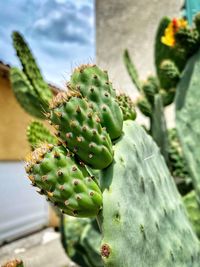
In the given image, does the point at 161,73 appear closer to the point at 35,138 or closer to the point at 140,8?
the point at 35,138

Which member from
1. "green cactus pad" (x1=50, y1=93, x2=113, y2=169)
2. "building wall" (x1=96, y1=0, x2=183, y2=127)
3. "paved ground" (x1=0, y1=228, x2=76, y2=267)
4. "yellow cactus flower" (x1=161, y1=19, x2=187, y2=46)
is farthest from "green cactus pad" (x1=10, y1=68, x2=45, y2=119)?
"building wall" (x1=96, y1=0, x2=183, y2=127)

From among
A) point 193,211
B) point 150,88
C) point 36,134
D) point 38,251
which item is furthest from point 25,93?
point 38,251

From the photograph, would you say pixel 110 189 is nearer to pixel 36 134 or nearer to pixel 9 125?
pixel 36 134


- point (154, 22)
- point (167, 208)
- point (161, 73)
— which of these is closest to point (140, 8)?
point (154, 22)

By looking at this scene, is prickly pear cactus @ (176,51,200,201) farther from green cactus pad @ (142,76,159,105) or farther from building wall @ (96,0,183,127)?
building wall @ (96,0,183,127)

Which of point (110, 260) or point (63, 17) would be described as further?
point (63, 17)

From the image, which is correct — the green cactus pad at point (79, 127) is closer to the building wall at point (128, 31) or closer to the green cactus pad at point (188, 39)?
the green cactus pad at point (188, 39)

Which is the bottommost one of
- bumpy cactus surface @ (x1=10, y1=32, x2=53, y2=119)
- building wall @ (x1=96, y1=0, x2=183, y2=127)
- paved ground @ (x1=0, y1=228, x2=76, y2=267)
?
paved ground @ (x1=0, y1=228, x2=76, y2=267)

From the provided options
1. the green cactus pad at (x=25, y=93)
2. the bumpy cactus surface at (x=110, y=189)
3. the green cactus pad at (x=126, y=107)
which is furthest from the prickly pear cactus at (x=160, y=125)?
the bumpy cactus surface at (x=110, y=189)
